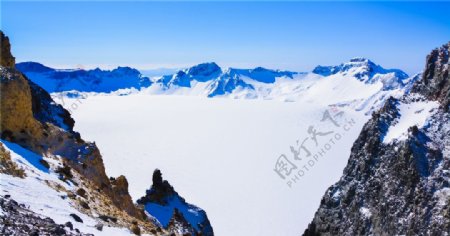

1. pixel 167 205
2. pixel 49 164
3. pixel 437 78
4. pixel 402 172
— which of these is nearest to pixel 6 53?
pixel 49 164

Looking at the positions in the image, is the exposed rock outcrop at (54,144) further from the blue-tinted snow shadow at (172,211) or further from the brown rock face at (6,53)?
the blue-tinted snow shadow at (172,211)

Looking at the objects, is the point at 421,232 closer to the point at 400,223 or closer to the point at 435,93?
the point at 400,223

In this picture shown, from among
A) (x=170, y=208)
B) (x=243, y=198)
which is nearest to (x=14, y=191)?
(x=170, y=208)

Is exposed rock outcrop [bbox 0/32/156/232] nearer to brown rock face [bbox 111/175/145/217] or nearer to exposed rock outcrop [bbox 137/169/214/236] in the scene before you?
brown rock face [bbox 111/175/145/217]

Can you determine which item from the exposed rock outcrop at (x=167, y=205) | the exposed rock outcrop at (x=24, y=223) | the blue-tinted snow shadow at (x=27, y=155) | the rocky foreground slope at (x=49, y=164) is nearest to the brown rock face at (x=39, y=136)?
the rocky foreground slope at (x=49, y=164)

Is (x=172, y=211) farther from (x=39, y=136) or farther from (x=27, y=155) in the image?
(x=27, y=155)

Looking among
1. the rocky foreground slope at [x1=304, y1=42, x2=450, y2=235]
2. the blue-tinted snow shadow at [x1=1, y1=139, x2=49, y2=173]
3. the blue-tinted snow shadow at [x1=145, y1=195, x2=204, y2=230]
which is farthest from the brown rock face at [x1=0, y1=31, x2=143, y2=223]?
the rocky foreground slope at [x1=304, y1=42, x2=450, y2=235]
